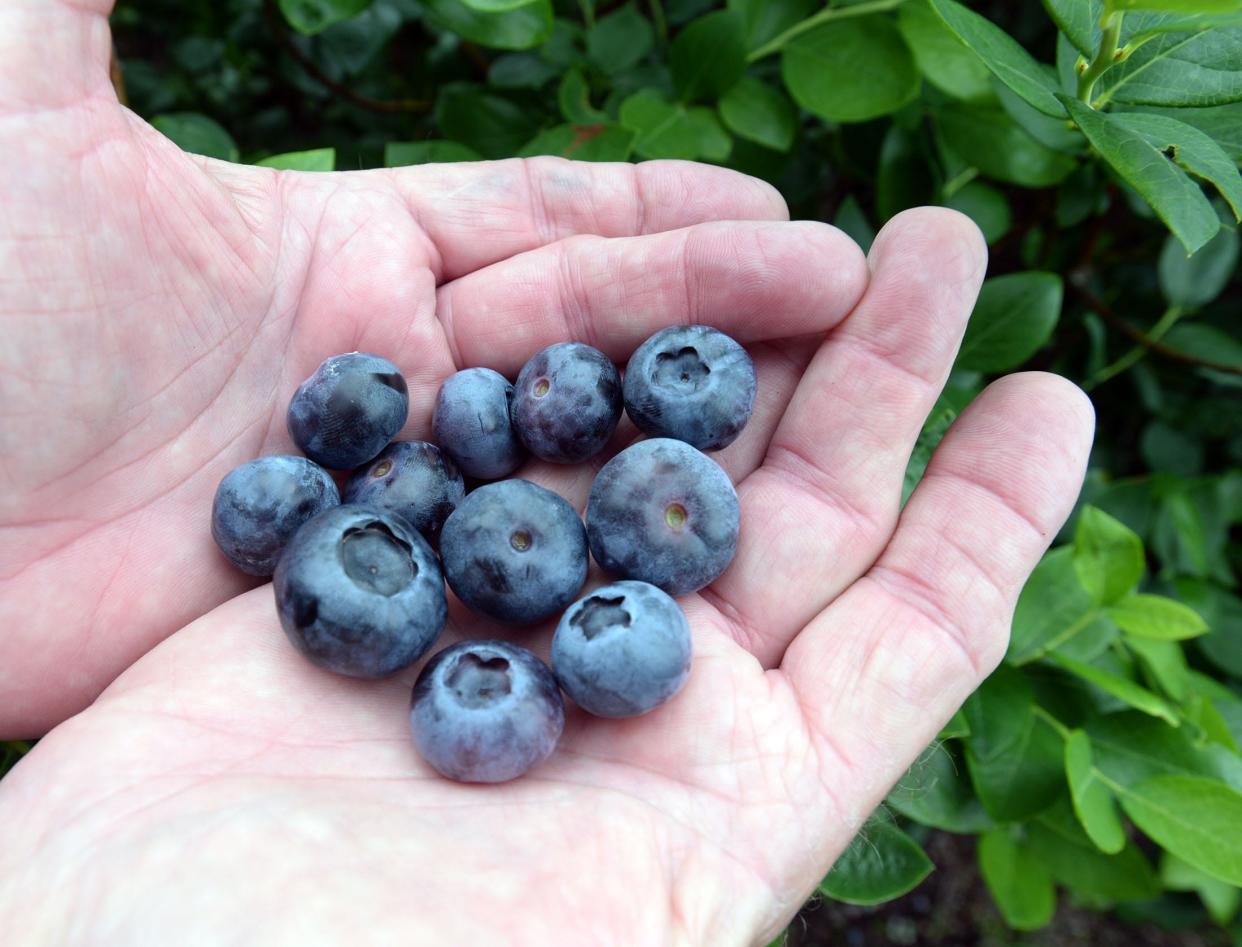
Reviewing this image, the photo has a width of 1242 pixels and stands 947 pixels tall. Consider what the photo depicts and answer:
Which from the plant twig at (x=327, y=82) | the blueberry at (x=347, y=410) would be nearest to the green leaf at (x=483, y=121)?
the plant twig at (x=327, y=82)

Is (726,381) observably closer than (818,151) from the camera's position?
Yes

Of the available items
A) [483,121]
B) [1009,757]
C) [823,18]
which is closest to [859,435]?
[1009,757]

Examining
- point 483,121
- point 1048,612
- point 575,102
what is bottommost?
point 1048,612

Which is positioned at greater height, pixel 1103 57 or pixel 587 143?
pixel 1103 57

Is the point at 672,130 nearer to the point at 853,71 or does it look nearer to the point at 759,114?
the point at 759,114

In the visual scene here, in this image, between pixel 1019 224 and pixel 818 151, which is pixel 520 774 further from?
pixel 1019 224

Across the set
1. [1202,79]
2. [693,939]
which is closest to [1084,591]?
[1202,79]
